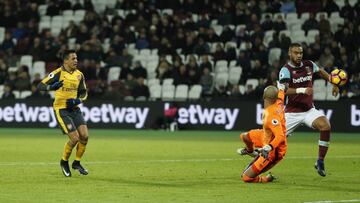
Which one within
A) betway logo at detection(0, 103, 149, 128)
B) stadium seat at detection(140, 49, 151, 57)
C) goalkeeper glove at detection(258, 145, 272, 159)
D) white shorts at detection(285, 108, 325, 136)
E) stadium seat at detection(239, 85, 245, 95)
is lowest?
betway logo at detection(0, 103, 149, 128)

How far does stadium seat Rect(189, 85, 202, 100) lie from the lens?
106 feet

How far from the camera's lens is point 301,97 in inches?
632

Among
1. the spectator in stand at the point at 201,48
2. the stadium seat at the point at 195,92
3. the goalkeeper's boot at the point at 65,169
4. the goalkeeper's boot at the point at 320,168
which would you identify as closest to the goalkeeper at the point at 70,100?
the goalkeeper's boot at the point at 65,169

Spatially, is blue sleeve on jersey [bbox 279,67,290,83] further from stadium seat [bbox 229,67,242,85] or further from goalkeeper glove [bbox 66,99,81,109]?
stadium seat [bbox 229,67,242,85]

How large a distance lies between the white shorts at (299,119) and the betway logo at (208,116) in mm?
14922

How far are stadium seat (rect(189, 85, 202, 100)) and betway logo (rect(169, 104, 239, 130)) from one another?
2.93ft

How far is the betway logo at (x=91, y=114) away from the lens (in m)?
31.8

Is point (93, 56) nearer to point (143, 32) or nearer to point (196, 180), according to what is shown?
point (143, 32)

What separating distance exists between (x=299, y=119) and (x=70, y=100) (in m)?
4.24

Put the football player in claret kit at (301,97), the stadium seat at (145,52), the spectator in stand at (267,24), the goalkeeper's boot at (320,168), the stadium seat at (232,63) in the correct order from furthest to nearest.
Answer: the stadium seat at (145,52) → the spectator in stand at (267,24) → the stadium seat at (232,63) → the football player in claret kit at (301,97) → the goalkeeper's boot at (320,168)

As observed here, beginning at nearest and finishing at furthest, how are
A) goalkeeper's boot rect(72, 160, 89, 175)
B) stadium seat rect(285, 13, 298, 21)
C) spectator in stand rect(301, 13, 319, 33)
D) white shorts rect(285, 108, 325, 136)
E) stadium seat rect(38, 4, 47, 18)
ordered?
goalkeeper's boot rect(72, 160, 89, 175) → white shorts rect(285, 108, 325, 136) → spectator in stand rect(301, 13, 319, 33) → stadium seat rect(285, 13, 298, 21) → stadium seat rect(38, 4, 47, 18)

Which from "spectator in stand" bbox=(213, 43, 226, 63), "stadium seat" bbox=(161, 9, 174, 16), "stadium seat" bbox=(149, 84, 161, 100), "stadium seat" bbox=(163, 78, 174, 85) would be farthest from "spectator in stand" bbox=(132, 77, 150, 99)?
"stadium seat" bbox=(161, 9, 174, 16)

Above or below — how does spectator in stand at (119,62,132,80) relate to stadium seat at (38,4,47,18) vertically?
below

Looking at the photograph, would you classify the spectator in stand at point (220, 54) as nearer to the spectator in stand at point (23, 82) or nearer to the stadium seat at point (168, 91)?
the stadium seat at point (168, 91)
